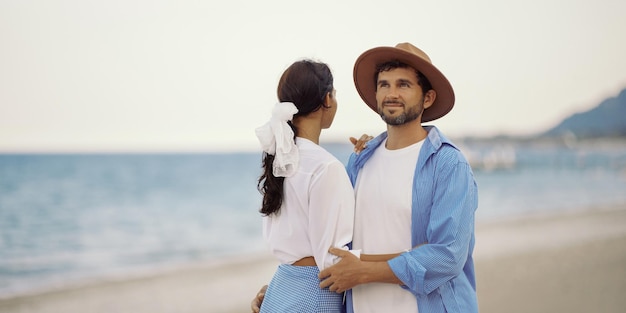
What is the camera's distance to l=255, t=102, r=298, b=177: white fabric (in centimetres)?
237

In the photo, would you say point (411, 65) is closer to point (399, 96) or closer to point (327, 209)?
point (399, 96)

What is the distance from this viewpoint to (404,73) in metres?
2.54

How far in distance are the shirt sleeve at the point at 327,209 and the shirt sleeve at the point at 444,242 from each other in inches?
8.6

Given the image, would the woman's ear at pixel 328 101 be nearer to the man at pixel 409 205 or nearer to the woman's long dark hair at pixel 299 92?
the woman's long dark hair at pixel 299 92

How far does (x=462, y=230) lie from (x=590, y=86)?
32194 millimetres

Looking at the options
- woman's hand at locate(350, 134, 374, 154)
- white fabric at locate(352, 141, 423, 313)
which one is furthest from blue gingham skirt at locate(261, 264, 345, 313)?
woman's hand at locate(350, 134, 374, 154)

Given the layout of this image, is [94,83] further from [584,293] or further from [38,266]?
[584,293]

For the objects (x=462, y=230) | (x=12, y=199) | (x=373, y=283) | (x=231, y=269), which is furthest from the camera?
(x=12, y=199)

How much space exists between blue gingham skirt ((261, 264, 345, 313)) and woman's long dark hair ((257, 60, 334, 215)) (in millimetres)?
241

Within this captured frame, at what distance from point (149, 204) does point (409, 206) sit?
2353cm

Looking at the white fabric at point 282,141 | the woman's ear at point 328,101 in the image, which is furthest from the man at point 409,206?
the white fabric at point 282,141

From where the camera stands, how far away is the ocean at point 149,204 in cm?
1269

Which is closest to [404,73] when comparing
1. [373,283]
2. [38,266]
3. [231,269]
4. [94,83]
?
[373,283]

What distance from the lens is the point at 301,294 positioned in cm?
240
